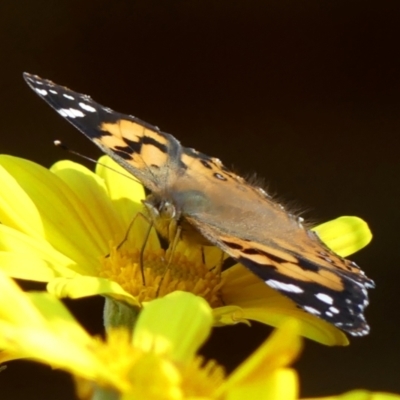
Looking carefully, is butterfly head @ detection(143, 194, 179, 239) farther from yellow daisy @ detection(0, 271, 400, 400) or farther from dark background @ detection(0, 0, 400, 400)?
dark background @ detection(0, 0, 400, 400)

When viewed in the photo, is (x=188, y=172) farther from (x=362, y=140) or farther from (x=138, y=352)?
(x=362, y=140)

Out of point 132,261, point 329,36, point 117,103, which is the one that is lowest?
point 117,103

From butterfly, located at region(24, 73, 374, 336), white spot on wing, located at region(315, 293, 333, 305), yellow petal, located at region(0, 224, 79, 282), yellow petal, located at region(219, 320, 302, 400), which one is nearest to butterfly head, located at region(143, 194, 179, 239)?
butterfly, located at region(24, 73, 374, 336)

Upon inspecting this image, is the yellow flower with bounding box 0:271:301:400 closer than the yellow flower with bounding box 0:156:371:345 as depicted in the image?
Yes

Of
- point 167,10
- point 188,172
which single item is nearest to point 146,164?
point 188,172

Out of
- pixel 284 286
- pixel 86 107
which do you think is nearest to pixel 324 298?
pixel 284 286

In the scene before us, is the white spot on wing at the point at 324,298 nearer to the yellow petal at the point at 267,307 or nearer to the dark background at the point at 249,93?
the yellow petal at the point at 267,307
